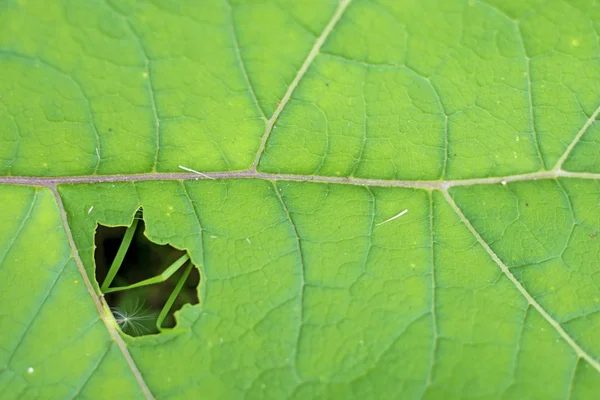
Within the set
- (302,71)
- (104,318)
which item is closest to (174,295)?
(104,318)

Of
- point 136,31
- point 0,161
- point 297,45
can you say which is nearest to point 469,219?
point 297,45

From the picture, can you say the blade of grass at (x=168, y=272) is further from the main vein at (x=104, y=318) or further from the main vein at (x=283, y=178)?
the main vein at (x=283, y=178)

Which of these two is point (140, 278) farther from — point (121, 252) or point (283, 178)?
point (283, 178)

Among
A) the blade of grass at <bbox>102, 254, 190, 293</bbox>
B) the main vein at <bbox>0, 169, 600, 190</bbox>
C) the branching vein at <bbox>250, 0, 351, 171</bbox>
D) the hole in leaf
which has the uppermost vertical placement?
the branching vein at <bbox>250, 0, 351, 171</bbox>

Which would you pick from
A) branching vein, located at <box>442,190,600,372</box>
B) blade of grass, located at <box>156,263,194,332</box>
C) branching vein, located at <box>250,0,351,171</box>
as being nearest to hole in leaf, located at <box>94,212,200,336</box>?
blade of grass, located at <box>156,263,194,332</box>

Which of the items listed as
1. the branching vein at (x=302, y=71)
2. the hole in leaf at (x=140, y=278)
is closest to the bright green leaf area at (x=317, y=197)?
the branching vein at (x=302, y=71)

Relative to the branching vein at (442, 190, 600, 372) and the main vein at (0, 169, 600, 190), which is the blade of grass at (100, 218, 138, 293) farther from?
the branching vein at (442, 190, 600, 372)
